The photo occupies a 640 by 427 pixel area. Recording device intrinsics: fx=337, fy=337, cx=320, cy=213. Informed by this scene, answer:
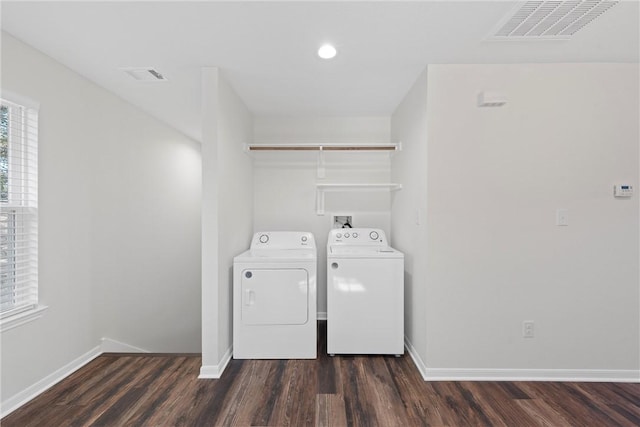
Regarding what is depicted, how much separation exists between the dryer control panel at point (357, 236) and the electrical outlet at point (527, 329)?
142 centimetres

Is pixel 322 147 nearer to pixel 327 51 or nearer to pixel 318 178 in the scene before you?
pixel 318 178

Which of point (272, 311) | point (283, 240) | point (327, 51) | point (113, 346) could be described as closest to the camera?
point (327, 51)

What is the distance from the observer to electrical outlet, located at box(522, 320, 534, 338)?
2428 mm

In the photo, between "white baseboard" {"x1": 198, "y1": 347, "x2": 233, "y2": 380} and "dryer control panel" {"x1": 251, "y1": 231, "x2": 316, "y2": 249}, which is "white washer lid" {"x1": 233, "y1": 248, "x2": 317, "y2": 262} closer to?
"dryer control panel" {"x1": 251, "y1": 231, "x2": 316, "y2": 249}

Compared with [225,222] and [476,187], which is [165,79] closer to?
[225,222]

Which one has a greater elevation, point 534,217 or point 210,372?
point 534,217

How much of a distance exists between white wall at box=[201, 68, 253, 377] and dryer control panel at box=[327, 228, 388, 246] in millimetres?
1104

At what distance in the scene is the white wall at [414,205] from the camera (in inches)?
99.5

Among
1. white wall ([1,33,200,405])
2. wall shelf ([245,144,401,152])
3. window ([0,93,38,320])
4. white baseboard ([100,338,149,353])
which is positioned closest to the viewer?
window ([0,93,38,320])

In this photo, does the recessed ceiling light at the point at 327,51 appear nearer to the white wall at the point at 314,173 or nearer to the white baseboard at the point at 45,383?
the white wall at the point at 314,173

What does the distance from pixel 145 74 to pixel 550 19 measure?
2.77 meters

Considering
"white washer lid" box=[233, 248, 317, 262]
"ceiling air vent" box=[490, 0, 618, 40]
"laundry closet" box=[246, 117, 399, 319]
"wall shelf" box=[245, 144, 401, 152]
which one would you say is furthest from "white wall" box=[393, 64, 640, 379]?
"laundry closet" box=[246, 117, 399, 319]

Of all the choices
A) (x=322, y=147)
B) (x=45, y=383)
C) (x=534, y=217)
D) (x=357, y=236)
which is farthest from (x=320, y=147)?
(x=45, y=383)

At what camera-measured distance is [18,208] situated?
2.16 meters
